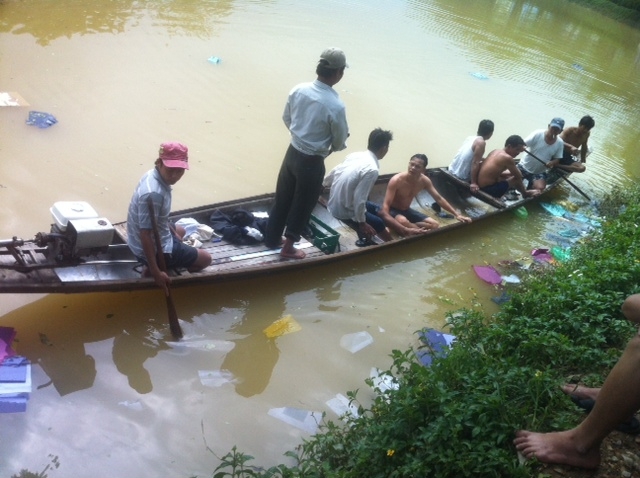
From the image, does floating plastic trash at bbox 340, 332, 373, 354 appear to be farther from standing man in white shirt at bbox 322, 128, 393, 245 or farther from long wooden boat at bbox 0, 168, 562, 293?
standing man in white shirt at bbox 322, 128, 393, 245

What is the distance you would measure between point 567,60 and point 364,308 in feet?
46.2

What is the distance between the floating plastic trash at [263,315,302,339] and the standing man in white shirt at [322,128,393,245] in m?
1.24

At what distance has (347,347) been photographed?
4.80 m

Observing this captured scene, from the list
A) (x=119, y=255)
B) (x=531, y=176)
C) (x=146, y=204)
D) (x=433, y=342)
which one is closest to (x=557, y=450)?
(x=433, y=342)

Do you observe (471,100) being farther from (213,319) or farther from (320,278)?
(213,319)

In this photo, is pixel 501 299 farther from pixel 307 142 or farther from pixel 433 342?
pixel 307 142

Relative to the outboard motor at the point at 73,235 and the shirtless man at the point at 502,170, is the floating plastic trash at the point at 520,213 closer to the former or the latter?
the shirtless man at the point at 502,170

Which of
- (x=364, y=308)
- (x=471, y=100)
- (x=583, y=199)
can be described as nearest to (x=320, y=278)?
(x=364, y=308)

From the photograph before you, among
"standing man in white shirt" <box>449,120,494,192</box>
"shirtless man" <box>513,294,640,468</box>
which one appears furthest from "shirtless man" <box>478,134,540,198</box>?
"shirtless man" <box>513,294,640,468</box>

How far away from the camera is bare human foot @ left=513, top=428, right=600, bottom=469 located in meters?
2.85

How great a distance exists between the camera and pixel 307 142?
4.65 m

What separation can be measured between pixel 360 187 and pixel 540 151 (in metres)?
4.12

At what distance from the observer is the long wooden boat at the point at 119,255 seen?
3.79m

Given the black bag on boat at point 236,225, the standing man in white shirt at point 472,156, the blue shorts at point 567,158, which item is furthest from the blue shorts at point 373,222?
the blue shorts at point 567,158
